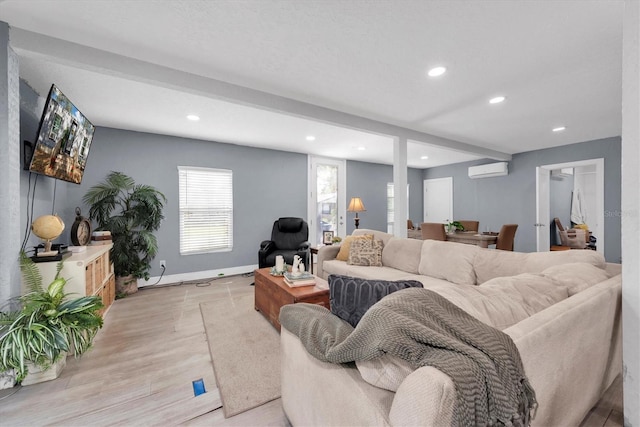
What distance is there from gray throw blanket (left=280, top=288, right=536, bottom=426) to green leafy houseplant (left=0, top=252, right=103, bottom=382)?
1.85m

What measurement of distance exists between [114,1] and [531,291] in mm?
2779

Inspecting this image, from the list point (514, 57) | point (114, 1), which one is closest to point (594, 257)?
point (514, 57)

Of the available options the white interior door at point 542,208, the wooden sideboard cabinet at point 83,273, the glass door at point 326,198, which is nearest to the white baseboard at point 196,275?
the wooden sideboard cabinet at point 83,273

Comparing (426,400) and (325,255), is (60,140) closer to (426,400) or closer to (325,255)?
(325,255)

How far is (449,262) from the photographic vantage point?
8.50 ft

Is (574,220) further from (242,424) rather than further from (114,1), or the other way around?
(114,1)

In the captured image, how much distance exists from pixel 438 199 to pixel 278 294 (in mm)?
6381

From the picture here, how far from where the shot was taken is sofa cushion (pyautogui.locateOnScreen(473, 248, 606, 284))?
1791 millimetres

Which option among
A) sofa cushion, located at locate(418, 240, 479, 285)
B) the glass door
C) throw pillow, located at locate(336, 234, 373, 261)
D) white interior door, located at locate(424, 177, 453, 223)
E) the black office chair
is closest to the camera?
sofa cushion, located at locate(418, 240, 479, 285)

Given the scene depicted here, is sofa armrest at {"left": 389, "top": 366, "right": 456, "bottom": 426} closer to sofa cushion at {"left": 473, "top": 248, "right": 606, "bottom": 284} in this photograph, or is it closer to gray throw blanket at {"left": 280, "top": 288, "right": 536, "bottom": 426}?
gray throw blanket at {"left": 280, "top": 288, "right": 536, "bottom": 426}

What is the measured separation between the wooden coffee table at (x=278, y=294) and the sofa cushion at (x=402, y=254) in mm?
971

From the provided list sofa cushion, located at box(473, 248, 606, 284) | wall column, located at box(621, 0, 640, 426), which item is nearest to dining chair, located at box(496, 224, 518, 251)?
sofa cushion, located at box(473, 248, 606, 284)

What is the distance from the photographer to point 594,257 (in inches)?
69.3

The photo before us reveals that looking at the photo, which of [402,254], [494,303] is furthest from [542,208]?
[494,303]
